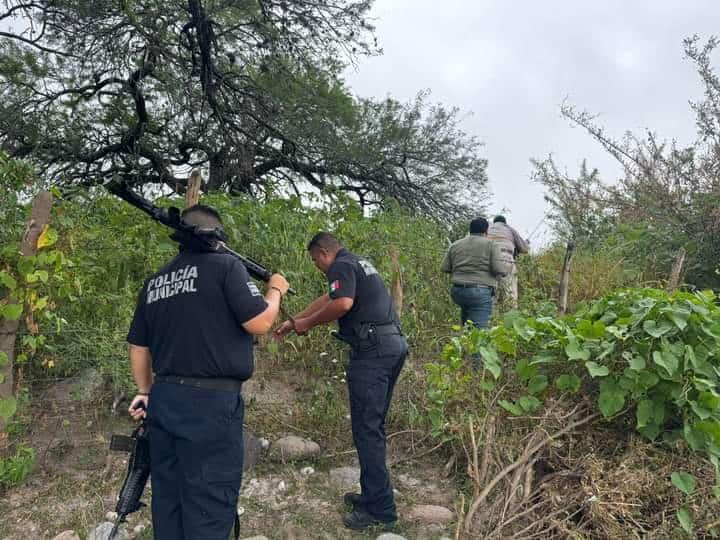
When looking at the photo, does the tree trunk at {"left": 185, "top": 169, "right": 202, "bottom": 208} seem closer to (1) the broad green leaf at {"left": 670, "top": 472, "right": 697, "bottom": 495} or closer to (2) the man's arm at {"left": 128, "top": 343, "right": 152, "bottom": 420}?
(2) the man's arm at {"left": 128, "top": 343, "right": 152, "bottom": 420}

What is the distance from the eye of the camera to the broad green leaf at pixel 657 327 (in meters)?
2.82

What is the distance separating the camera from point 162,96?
912cm

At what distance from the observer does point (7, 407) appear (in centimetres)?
319

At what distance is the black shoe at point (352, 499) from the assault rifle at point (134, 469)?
122cm

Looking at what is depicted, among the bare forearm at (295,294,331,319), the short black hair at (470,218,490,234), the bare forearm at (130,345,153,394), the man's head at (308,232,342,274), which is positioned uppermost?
the short black hair at (470,218,490,234)

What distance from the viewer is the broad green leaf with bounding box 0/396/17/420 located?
3.18 meters

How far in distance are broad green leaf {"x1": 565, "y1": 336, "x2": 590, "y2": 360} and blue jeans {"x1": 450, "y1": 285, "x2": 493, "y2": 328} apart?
2.40 metres

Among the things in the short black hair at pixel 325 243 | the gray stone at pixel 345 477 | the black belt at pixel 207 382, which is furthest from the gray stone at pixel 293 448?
the black belt at pixel 207 382

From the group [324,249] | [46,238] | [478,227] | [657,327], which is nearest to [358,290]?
[324,249]

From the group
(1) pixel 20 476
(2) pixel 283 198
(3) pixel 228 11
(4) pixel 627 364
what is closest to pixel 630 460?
(4) pixel 627 364

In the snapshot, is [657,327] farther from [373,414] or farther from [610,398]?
[373,414]

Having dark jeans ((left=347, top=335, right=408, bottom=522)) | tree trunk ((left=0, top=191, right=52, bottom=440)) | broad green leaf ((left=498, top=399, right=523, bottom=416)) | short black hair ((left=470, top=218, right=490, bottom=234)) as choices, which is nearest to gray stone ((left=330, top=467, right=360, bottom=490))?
dark jeans ((left=347, top=335, right=408, bottom=522))

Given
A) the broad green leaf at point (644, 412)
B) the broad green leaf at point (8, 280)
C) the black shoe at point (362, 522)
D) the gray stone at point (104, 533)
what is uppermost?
the broad green leaf at point (8, 280)

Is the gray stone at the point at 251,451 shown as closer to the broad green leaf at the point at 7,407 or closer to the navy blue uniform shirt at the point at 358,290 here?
the navy blue uniform shirt at the point at 358,290
